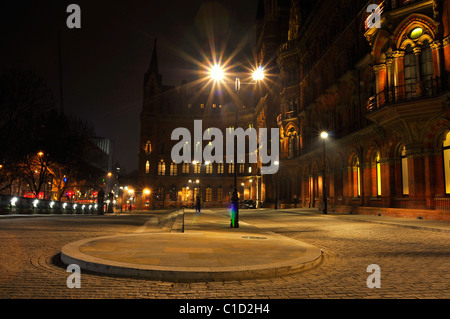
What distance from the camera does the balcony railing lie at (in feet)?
64.1

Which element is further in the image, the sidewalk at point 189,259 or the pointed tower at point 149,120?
the pointed tower at point 149,120

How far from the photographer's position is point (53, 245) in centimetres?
1014

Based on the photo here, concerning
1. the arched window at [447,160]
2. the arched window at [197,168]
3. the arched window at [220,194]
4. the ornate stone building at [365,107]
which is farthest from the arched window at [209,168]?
the arched window at [447,160]

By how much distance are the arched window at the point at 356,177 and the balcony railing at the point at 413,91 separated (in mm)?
7375

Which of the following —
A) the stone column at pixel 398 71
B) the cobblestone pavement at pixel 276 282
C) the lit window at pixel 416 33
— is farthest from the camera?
the stone column at pixel 398 71

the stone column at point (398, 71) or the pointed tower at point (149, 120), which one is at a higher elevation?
the pointed tower at point (149, 120)

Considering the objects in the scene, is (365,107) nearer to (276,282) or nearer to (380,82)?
(380,82)

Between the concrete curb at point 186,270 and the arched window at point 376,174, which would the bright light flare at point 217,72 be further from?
the arched window at point 376,174

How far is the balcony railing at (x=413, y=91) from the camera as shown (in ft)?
64.1

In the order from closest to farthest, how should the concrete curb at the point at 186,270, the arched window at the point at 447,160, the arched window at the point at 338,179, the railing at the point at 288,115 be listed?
the concrete curb at the point at 186,270, the arched window at the point at 447,160, the arched window at the point at 338,179, the railing at the point at 288,115

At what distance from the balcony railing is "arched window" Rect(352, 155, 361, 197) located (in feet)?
24.2

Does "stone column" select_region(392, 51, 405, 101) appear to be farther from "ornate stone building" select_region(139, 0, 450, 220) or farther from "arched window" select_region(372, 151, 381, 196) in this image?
"arched window" select_region(372, 151, 381, 196)

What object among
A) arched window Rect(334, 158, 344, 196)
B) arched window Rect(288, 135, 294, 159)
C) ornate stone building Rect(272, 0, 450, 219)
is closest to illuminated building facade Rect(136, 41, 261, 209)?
arched window Rect(288, 135, 294, 159)
